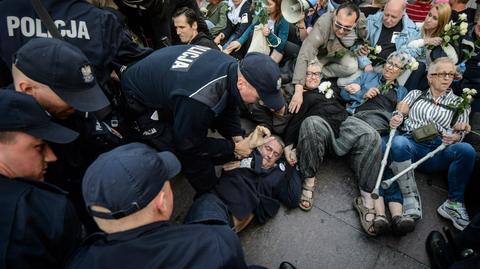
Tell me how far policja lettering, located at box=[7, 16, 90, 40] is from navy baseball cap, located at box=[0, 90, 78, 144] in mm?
783

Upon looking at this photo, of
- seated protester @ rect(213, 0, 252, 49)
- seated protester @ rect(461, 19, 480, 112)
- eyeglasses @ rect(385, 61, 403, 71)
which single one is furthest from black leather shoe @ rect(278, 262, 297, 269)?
seated protester @ rect(213, 0, 252, 49)

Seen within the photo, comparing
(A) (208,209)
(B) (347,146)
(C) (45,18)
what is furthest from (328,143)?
Answer: (C) (45,18)

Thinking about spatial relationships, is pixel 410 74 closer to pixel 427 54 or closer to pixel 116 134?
pixel 427 54

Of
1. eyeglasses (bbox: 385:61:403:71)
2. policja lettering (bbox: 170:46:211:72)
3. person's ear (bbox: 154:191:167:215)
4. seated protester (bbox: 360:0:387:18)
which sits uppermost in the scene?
policja lettering (bbox: 170:46:211:72)

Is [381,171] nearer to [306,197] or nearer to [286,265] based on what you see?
[306,197]

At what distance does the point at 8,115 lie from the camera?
61.3 inches

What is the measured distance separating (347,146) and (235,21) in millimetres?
2669

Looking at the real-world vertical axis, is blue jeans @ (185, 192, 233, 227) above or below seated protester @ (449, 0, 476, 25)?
below

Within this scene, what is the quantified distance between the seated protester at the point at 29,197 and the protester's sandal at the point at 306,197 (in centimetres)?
210

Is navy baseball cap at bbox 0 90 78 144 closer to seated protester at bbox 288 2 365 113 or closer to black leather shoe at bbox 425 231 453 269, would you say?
seated protester at bbox 288 2 365 113

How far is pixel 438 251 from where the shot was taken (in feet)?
9.41

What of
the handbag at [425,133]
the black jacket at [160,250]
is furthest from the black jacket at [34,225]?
the handbag at [425,133]

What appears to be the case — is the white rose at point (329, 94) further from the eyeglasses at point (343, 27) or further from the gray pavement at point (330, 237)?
the gray pavement at point (330, 237)

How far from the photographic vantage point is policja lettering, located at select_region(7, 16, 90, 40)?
7.20 ft
